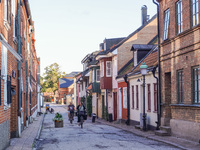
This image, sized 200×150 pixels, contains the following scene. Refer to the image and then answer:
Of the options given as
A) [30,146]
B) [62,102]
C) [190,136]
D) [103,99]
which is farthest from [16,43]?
[62,102]

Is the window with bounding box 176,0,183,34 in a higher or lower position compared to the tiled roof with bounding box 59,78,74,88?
higher

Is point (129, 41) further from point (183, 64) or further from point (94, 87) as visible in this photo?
point (183, 64)

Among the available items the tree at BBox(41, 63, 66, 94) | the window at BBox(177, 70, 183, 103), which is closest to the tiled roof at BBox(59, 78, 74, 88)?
the tree at BBox(41, 63, 66, 94)

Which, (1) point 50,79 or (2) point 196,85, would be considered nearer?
(2) point 196,85

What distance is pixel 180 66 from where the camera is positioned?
50.0 feet

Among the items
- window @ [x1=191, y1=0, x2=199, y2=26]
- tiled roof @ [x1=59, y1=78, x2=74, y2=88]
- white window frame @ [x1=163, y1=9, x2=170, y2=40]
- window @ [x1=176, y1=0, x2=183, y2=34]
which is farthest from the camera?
tiled roof @ [x1=59, y1=78, x2=74, y2=88]

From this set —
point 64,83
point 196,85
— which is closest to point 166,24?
point 196,85

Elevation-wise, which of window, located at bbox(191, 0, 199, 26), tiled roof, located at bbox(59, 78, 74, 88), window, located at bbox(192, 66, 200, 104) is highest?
window, located at bbox(191, 0, 199, 26)

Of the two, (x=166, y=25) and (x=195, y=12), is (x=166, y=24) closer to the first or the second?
(x=166, y=25)

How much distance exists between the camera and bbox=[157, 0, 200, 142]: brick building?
13812 mm

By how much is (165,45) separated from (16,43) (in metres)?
7.20

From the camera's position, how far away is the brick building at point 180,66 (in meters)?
13.8

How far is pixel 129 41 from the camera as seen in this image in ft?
97.5

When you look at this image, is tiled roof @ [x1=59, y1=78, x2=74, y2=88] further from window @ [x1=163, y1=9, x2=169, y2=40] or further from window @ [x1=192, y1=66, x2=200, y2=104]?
window @ [x1=192, y1=66, x2=200, y2=104]
